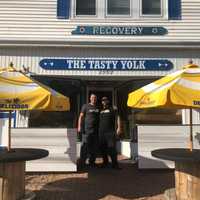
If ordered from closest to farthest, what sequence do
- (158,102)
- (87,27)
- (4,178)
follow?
(158,102), (4,178), (87,27)

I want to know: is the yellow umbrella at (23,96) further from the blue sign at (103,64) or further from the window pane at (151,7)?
the window pane at (151,7)

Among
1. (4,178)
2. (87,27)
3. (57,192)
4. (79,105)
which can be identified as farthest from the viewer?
(79,105)

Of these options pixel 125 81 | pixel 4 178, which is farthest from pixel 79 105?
pixel 4 178

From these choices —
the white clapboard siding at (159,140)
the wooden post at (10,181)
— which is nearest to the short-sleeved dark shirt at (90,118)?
the white clapboard siding at (159,140)

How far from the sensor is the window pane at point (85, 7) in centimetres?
1290

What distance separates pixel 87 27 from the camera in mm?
12594

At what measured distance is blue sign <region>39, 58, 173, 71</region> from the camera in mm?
12453

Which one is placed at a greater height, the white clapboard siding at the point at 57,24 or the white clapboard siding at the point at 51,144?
the white clapboard siding at the point at 57,24

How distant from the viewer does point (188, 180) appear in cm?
699

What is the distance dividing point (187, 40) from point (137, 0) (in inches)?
81.0

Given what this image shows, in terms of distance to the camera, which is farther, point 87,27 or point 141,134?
point 87,27

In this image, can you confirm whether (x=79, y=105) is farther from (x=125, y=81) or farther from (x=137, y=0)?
(x=137, y=0)

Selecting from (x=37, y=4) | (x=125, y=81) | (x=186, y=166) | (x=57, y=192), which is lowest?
(x=57, y=192)

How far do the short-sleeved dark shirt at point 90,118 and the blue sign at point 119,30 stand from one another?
3.45 m
